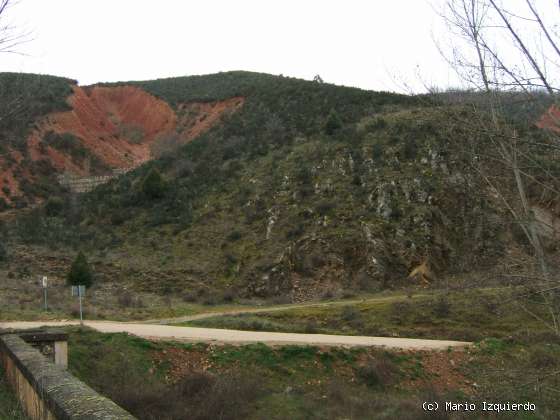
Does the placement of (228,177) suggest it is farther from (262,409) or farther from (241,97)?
(262,409)

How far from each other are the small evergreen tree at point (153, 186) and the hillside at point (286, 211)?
79 mm

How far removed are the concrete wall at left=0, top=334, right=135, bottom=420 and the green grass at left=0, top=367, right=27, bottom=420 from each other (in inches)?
3.3

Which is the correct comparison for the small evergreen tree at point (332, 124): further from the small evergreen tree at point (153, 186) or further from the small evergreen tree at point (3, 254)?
the small evergreen tree at point (3, 254)

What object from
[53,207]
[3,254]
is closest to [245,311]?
[3,254]

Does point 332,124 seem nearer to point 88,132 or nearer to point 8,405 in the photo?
point 88,132

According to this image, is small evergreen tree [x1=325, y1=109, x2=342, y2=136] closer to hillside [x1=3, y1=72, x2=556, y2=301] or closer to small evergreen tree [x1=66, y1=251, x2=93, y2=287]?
hillside [x1=3, y1=72, x2=556, y2=301]

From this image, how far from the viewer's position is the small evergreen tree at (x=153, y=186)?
4422 cm

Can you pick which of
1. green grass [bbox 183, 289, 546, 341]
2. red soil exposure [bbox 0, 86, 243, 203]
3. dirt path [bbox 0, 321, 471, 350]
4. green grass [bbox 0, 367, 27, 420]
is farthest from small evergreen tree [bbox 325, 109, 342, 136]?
green grass [bbox 0, 367, 27, 420]

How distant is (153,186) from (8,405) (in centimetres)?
3679

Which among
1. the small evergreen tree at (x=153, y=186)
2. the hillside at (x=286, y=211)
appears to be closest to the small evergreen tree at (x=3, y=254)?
the hillside at (x=286, y=211)

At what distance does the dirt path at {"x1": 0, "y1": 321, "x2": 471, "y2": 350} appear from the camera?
1705 centimetres

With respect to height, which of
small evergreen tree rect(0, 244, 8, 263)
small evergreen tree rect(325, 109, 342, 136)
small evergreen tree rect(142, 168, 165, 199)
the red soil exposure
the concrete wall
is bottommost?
the concrete wall

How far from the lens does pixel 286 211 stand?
36625 millimetres

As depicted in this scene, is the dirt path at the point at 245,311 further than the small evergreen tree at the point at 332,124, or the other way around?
the small evergreen tree at the point at 332,124
